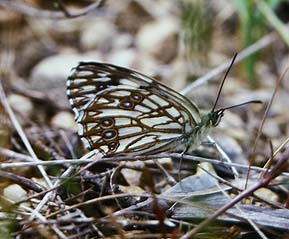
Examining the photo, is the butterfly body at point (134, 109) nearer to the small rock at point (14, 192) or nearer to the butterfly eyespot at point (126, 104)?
the butterfly eyespot at point (126, 104)

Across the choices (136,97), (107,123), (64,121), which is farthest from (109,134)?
(64,121)

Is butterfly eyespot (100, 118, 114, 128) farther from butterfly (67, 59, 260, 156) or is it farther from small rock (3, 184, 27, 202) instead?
small rock (3, 184, 27, 202)

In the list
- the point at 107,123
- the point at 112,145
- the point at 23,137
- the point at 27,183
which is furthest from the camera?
the point at 23,137

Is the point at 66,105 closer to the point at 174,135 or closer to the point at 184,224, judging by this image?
the point at 174,135

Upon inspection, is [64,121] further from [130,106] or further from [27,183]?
[27,183]

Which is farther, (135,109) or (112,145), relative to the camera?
(135,109)

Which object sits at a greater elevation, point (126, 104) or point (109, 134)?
point (126, 104)

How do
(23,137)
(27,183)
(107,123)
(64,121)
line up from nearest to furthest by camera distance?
1. (27,183)
2. (107,123)
3. (23,137)
4. (64,121)

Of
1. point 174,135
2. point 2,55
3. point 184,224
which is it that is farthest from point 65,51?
point 184,224
